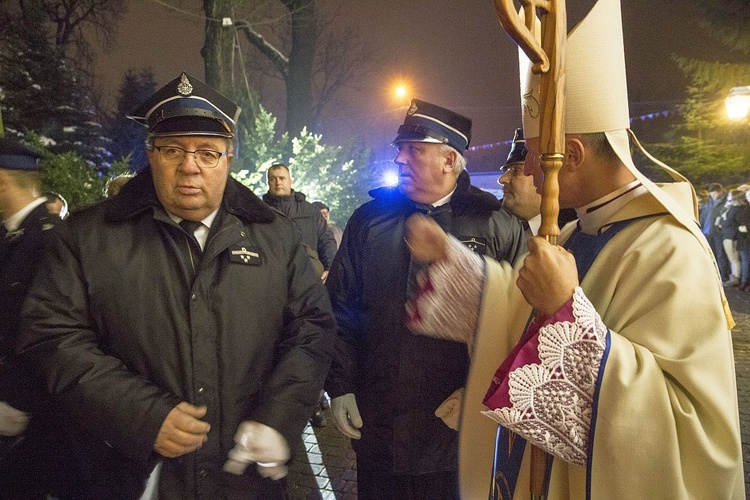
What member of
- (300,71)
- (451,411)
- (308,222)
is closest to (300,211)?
(308,222)

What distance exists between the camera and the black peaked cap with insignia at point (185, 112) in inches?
86.2

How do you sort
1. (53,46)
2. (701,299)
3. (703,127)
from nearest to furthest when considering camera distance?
(701,299), (53,46), (703,127)

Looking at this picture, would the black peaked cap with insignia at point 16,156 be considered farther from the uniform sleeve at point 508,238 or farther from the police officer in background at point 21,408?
the uniform sleeve at point 508,238

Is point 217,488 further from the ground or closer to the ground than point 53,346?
closer to the ground

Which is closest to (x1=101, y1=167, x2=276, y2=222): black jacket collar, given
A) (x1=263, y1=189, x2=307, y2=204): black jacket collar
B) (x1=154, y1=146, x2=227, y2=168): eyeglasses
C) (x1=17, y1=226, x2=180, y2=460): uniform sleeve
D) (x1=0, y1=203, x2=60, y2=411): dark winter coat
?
(x1=154, y1=146, x2=227, y2=168): eyeglasses

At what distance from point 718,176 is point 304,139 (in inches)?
580

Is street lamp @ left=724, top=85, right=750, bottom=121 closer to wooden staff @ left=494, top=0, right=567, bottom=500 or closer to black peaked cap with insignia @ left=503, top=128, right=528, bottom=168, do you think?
black peaked cap with insignia @ left=503, top=128, right=528, bottom=168

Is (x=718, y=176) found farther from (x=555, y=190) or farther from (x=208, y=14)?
(x=555, y=190)

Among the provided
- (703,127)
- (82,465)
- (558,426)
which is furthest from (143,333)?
(703,127)

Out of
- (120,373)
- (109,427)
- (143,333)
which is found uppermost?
(143,333)

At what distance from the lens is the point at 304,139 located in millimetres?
16578

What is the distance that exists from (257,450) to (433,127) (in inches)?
77.2

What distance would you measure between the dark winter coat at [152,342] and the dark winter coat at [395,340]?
585 millimetres

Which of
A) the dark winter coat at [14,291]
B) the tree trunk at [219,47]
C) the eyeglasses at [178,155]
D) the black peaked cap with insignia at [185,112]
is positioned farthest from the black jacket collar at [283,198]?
the tree trunk at [219,47]
